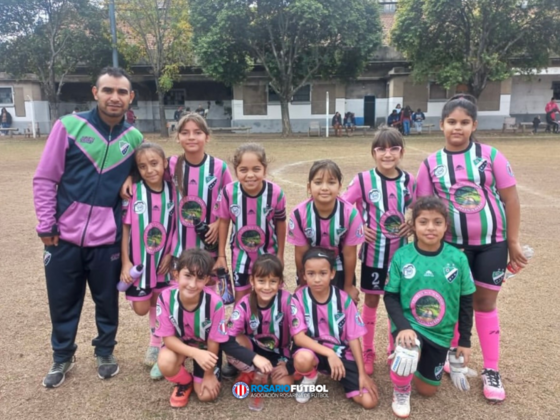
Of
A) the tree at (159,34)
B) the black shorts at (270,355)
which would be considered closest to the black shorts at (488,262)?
the black shorts at (270,355)

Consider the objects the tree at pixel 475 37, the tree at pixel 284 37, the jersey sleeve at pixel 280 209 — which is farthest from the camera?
the tree at pixel 284 37

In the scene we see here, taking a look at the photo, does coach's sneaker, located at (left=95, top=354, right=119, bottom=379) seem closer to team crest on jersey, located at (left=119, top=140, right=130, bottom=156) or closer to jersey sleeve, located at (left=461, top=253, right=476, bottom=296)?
team crest on jersey, located at (left=119, top=140, right=130, bottom=156)

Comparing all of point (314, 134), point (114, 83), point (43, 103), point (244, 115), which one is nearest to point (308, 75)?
point (314, 134)

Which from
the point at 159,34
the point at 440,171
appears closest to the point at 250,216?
the point at 440,171

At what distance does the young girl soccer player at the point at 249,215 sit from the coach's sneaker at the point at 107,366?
3.10ft

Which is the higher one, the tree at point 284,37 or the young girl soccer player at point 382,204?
the tree at point 284,37

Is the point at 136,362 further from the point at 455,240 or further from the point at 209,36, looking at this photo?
the point at 209,36

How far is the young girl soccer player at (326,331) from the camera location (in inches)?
111

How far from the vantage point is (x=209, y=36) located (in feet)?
73.9

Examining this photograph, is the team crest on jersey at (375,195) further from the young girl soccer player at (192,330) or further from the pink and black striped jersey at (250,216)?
the young girl soccer player at (192,330)

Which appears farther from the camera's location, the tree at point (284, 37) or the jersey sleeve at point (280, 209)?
the tree at point (284, 37)

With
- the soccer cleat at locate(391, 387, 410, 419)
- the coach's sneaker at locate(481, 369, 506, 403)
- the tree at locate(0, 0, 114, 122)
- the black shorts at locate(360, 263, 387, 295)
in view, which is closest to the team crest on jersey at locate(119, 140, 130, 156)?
the black shorts at locate(360, 263, 387, 295)

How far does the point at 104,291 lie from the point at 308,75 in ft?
73.4

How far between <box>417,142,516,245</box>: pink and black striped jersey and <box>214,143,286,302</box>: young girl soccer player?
1138mm
